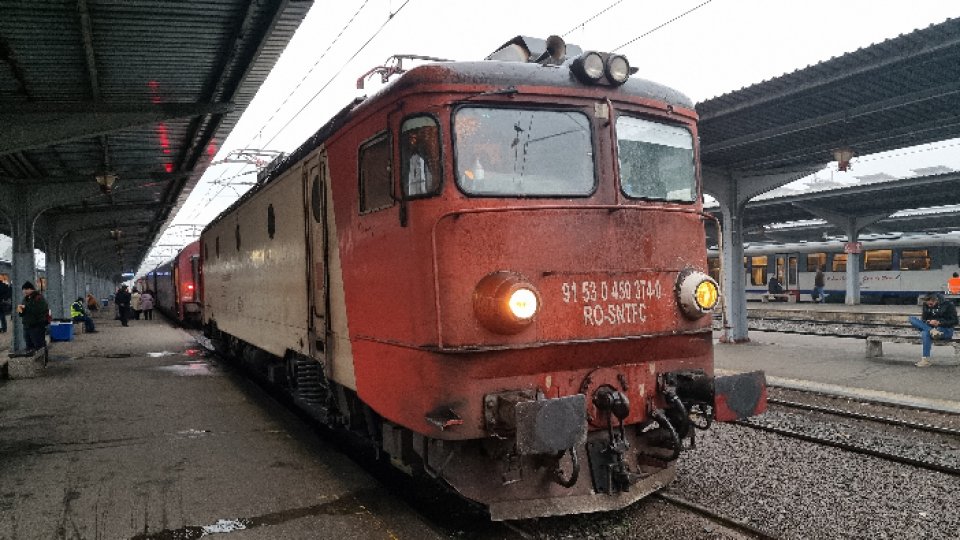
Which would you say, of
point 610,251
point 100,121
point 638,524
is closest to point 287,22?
point 100,121

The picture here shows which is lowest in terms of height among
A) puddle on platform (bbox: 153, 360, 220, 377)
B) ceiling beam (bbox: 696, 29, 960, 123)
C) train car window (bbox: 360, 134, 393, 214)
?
puddle on platform (bbox: 153, 360, 220, 377)

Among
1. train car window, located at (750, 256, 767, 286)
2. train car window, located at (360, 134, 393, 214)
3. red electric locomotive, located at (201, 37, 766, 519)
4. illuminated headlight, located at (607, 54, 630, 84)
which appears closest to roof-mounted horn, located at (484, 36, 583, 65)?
red electric locomotive, located at (201, 37, 766, 519)

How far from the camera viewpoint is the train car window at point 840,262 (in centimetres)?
3103

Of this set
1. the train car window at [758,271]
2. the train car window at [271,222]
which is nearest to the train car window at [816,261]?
the train car window at [758,271]

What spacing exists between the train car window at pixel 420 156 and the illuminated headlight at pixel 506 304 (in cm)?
75

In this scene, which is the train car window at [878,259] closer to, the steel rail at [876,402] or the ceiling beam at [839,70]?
the ceiling beam at [839,70]

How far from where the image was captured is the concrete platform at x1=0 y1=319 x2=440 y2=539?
5.10 m

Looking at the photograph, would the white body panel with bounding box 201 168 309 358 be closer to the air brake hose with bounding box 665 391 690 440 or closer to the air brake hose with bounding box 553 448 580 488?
the air brake hose with bounding box 553 448 580 488

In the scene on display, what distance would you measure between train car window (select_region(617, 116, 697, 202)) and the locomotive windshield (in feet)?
1.13

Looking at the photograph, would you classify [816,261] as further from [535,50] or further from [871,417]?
[535,50]

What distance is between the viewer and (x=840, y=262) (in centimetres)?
3123

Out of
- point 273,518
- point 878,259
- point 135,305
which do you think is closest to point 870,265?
point 878,259

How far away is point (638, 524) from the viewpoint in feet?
16.4

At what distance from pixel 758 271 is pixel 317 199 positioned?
1276 inches
